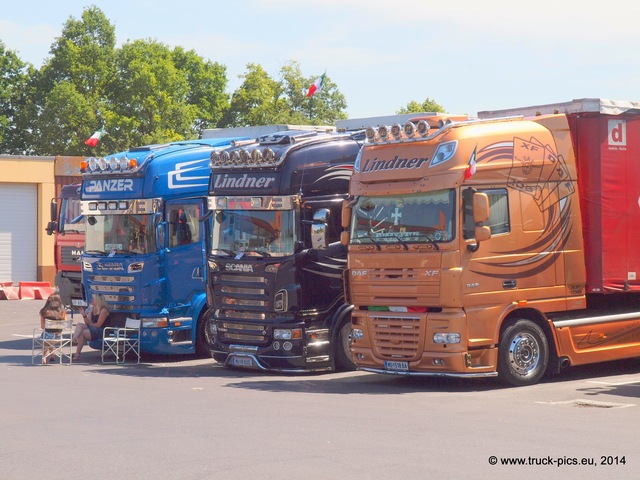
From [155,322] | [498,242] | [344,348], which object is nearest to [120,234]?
[155,322]

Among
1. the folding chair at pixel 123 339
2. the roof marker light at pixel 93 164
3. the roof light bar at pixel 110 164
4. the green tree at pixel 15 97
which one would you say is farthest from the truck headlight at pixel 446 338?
the green tree at pixel 15 97

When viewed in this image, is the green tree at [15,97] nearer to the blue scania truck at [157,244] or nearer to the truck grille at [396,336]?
the blue scania truck at [157,244]

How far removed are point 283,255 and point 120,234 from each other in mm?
4088

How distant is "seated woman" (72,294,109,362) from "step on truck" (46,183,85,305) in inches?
156

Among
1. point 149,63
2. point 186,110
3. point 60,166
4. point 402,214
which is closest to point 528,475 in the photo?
point 402,214

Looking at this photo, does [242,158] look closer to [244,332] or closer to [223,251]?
[223,251]

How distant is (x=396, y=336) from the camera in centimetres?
1489

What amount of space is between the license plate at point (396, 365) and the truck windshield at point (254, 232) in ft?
8.41

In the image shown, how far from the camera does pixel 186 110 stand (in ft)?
204

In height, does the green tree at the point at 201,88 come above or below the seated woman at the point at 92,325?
above

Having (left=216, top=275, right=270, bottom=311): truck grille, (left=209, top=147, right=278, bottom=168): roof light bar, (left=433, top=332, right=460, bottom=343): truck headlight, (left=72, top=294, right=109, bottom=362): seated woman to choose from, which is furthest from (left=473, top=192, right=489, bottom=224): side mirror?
(left=72, top=294, right=109, bottom=362): seated woman

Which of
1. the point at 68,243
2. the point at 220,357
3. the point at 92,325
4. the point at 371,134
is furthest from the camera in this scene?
the point at 68,243

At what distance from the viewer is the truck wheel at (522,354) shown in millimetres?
14703

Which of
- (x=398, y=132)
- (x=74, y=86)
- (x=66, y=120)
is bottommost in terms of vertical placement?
(x=398, y=132)
